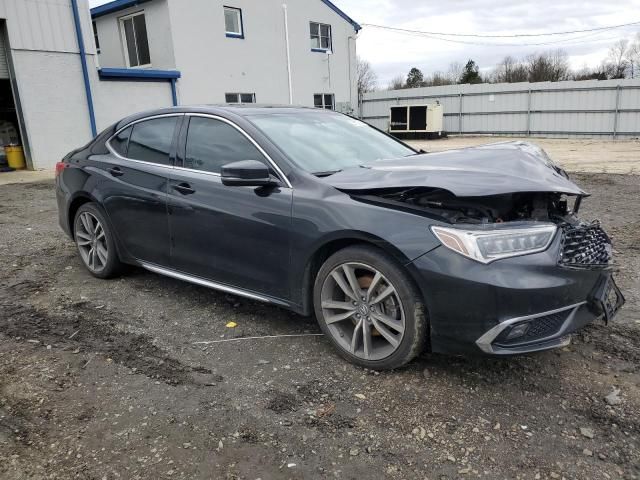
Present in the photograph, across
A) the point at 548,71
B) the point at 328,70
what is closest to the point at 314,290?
the point at 328,70

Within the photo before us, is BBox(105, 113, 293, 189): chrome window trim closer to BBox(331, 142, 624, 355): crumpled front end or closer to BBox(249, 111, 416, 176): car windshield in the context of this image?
BBox(249, 111, 416, 176): car windshield

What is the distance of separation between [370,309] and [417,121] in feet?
81.9

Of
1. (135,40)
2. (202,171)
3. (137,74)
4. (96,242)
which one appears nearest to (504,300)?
(202,171)

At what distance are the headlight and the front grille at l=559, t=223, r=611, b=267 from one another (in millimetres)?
139

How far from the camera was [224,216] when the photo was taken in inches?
142

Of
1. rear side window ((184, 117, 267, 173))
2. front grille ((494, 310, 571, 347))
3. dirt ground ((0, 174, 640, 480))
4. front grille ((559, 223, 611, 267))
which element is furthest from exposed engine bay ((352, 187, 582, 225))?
rear side window ((184, 117, 267, 173))

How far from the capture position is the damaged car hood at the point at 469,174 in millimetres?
2740

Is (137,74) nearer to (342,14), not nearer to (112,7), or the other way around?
(112,7)

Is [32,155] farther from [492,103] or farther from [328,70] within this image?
[492,103]

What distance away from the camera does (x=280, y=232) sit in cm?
332

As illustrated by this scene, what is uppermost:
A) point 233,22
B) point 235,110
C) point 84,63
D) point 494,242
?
point 233,22

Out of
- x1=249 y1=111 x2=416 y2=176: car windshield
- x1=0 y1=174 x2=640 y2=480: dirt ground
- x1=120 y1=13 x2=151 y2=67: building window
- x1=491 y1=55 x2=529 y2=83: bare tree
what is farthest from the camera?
x1=491 y1=55 x2=529 y2=83: bare tree

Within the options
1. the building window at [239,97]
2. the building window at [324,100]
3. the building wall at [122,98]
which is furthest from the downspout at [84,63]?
the building window at [324,100]

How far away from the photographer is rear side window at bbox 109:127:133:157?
181 inches
